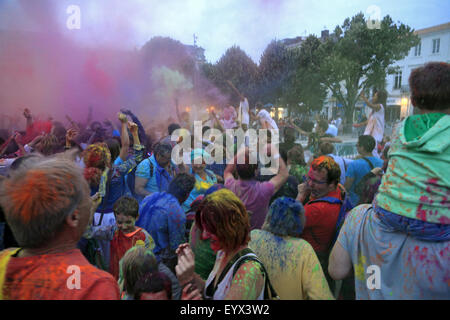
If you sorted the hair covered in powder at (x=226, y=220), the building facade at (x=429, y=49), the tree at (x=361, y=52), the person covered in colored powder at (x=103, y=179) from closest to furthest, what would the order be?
the hair covered in powder at (x=226, y=220), the person covered in colored powder at (x=103, y=179), the tree at (x=361, y=52), the building facade at (x=429, y=49)

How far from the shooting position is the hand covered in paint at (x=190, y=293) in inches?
58.4

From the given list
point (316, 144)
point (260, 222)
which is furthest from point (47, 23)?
point (260, 222)

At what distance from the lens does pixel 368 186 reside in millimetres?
3293

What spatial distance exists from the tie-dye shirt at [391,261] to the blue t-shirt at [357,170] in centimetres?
227

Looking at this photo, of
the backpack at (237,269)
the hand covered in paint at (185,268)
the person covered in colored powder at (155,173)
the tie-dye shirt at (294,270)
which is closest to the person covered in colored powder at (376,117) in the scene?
the person covered in colored powder at (155,173)

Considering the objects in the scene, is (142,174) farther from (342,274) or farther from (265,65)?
(265,65)

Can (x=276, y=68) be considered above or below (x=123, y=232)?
above

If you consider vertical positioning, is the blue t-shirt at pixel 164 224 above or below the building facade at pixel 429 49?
below

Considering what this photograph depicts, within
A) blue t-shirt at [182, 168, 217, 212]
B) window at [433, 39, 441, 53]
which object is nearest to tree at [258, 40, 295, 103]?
window at [433, 39, 441, 53]

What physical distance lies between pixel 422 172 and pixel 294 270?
889 millimetres

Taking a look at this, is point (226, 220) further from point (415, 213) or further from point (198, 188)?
point (198, 188)

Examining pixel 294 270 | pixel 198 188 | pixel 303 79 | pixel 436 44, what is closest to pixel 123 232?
pixel 198 188

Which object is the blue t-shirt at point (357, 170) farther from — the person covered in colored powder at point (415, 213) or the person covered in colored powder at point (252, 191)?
the person covered in colored powder at point (415, 213)

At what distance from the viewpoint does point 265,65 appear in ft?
73.1
